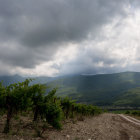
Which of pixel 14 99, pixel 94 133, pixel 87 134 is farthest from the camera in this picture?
pixel 94 133

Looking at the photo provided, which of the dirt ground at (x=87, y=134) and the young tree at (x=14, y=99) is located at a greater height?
the young tree at (x=14, y=99)

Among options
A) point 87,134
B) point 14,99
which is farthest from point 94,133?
point 14,99

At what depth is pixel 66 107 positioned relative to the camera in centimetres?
3753

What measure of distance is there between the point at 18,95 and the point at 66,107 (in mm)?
25138

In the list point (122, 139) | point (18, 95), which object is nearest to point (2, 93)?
point (18, 95)

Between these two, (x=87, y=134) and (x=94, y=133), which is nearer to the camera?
(x=87, y=134)

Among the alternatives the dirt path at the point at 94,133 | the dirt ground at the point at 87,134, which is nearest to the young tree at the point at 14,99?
the dirt ground at the point at 87,134

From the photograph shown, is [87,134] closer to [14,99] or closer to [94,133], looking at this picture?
[94,133]

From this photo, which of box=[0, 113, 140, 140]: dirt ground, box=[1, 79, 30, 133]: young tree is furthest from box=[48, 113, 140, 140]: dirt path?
box=[1, 79, 30, 133]: young tree

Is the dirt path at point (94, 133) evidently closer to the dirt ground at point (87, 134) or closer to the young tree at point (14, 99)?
the dirt ground at point (87, 134)

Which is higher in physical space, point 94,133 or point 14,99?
point 14,99

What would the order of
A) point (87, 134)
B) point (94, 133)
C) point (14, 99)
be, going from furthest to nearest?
point (94, 133)
point (87, 134)
point (14, 99)

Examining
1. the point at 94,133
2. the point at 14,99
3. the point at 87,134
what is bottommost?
the point at 94,133

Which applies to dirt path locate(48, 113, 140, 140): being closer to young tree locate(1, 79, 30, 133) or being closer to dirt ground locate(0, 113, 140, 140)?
dirt ground locate(0, 113, 140, 140)
